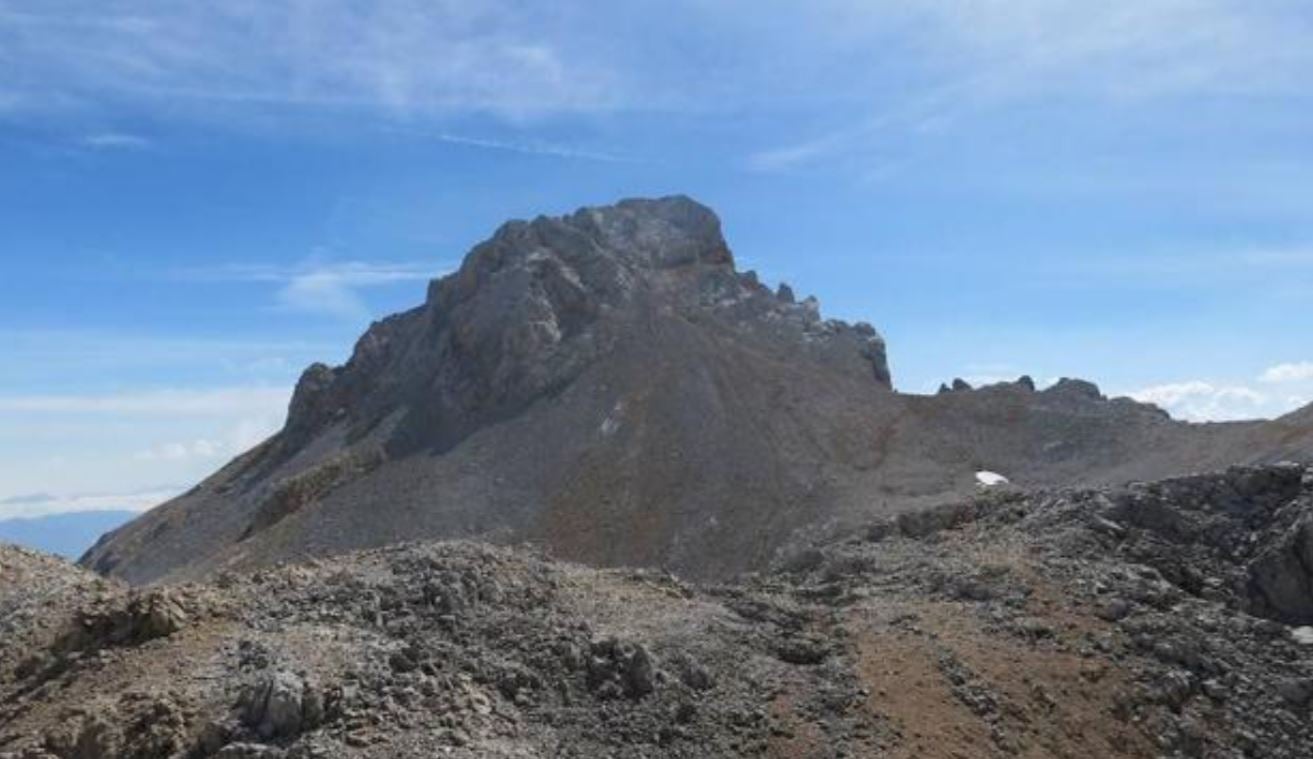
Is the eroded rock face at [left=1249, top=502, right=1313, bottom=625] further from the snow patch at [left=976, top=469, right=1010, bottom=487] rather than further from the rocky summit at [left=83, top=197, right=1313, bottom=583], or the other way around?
the snow patch at [left=976, top=469, right=1010, bottom=487]

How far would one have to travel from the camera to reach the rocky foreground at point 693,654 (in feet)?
58.1

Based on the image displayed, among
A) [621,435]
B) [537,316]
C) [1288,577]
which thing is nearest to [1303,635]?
[1288,577]

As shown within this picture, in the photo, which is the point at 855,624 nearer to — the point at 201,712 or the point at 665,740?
the point at 665,740

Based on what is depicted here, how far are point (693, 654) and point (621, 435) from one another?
47042 millimetres

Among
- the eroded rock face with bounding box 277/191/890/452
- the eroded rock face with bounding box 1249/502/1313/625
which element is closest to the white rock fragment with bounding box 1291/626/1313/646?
the eroded rock face with bounding box 1249/502/1313/625

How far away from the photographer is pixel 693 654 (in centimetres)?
2047

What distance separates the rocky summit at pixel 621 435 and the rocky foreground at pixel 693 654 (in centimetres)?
2769

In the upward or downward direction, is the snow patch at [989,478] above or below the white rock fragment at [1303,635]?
above

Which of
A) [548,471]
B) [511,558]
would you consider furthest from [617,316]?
[511,558]

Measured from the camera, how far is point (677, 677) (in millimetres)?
19641

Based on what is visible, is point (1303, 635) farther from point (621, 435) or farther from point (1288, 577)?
point (621, 435)

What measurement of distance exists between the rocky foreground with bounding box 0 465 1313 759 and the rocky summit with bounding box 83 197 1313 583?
2769 centimetres

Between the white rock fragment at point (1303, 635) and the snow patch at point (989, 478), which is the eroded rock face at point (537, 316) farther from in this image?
the white rock fragment at point (1303, 635)

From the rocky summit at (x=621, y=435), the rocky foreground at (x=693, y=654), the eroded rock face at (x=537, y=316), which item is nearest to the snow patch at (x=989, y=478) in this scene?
the rocky summit at (x=621, y=435)
